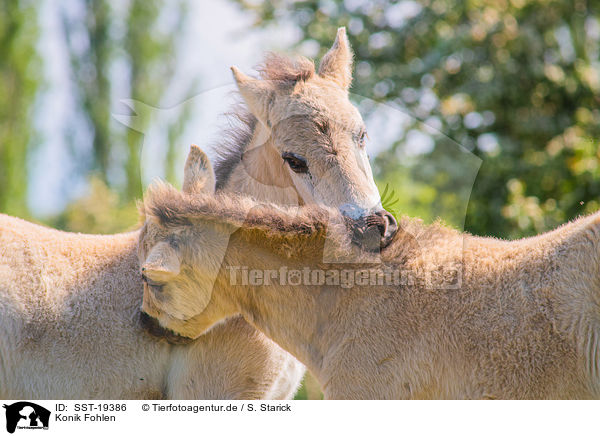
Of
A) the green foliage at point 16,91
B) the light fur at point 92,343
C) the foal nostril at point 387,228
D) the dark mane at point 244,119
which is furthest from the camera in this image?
the green foliage at point 16,91

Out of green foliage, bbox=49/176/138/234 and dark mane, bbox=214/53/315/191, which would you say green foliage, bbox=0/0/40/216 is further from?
dark mane, bbox=214/53/315/191

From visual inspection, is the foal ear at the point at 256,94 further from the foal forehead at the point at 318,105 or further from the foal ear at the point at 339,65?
the foal ear at the point at 339,65

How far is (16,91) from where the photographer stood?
22234 millimetres

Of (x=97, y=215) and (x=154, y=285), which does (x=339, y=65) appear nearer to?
(x=154, y=285)

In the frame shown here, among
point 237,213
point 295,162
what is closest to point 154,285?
point 237,213

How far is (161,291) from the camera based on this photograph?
386 centimetres

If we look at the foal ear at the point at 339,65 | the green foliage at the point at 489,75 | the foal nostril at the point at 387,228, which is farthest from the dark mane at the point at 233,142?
the green foliage at the point at 489,75

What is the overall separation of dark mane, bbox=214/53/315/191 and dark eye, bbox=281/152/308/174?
0.59 meters

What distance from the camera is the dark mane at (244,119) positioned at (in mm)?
4773

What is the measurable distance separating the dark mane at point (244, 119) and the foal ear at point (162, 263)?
4.05 feet

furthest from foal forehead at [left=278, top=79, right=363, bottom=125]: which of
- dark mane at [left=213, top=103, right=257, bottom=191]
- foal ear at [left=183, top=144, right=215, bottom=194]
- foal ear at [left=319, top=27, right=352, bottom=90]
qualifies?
foal ear at [left=183, top=144, right=215, bottom=194]
